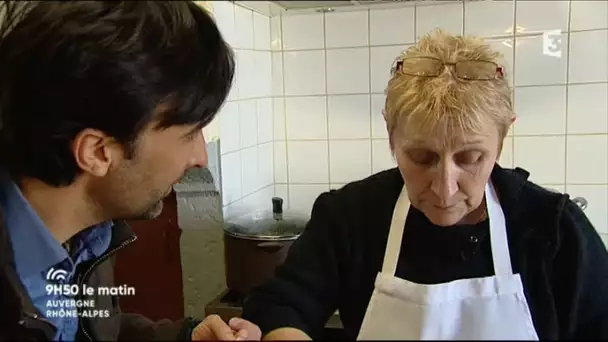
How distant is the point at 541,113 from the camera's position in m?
0.68

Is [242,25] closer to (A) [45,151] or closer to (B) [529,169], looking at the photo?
(A) [45,151]

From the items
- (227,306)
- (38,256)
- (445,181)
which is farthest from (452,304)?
(38,256)

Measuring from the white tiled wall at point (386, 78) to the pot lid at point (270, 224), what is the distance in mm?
12

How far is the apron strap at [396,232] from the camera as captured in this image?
56 cm

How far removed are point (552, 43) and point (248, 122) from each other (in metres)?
0.38

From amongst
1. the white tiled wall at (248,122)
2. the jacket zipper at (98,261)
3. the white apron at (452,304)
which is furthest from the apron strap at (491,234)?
the jacket zipper at (98,261)

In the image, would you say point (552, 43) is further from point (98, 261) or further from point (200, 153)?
point (98, 261)

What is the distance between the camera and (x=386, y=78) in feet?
1.88

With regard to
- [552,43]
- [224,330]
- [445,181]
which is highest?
[552,43]

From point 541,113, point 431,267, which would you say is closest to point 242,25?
point 431,267

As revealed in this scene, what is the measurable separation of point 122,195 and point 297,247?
162 millimetres

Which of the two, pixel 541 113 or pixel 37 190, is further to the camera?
pixel 541 113

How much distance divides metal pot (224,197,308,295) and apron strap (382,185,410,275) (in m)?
0.08

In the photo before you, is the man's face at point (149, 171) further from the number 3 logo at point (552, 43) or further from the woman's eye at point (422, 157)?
the number 3 logo at point (552, 43)
